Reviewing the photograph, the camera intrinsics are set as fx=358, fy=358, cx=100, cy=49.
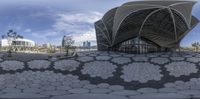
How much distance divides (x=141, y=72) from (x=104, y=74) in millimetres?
Answer: 3386

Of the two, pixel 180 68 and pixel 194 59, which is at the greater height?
pixel 194 59

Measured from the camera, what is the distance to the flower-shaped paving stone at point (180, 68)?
32.1 metres

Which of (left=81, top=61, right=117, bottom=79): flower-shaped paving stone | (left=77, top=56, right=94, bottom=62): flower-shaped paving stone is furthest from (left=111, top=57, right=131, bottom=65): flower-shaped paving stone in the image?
(left=77, top=56, right=94, bottom=62): flower-shaped paving stone

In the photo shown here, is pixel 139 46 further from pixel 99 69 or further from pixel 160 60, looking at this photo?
pixel 99 69

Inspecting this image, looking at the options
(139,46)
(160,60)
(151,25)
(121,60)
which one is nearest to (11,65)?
(121,60)

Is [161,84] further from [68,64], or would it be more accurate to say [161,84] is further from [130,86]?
[68,64]

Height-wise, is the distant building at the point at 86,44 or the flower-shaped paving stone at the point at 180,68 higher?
the distant building at the point at 86,44

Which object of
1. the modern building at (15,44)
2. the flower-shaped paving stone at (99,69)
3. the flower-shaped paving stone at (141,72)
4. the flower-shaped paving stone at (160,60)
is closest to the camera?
the flower-shaped paving stone at (141,72)

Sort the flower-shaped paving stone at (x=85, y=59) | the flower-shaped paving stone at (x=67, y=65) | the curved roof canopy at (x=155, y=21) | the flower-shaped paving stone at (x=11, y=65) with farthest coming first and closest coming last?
1. the curved roof canopy at (x=155, y=21)
2. the flower-shaped paving stone at (x=85, y=59)
3. the flower-shaped paving stone at (x=67, y=65)
4. the flower-shaped paving stone at (x=11, y=65)

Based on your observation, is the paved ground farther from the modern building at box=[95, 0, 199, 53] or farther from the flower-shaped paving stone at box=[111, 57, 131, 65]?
the modern building at box=[95, 0, 199, 53]

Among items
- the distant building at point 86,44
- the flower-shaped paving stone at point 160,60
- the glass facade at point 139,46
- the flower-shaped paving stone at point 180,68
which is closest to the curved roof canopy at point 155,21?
the glass facade at point 139,46

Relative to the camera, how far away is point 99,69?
33406 millimetres

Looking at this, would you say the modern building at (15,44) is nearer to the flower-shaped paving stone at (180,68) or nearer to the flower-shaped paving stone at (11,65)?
the flower-shaped paving stone at (11,65)

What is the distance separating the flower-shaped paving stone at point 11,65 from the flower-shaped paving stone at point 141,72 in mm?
9926
